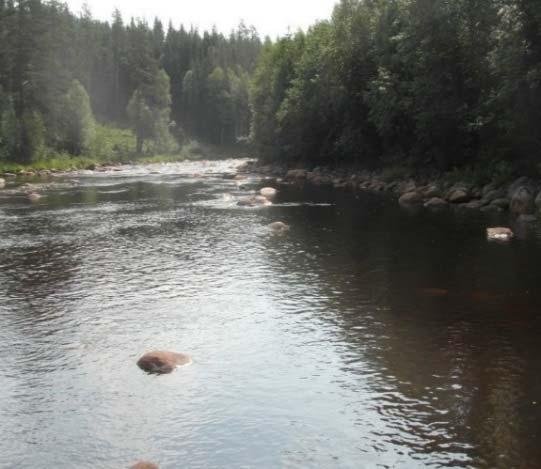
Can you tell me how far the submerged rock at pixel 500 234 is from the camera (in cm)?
2572

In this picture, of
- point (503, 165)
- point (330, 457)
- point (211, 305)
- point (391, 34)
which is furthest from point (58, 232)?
point (391, 34)

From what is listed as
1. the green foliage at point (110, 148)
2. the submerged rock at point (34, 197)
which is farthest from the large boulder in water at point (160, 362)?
the green foliage at point (110, 148)

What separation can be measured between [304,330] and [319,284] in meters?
4.32

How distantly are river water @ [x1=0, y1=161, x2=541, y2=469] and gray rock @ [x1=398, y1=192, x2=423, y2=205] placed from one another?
11882mm

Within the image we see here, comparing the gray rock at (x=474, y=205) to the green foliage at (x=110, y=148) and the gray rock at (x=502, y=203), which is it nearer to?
the gray rock at (x=502, y=203)

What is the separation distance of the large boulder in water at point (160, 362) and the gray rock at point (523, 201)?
24341 mm

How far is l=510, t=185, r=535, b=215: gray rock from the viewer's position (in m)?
31.9

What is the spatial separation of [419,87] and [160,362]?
1374 inches

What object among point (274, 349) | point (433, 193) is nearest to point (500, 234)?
point (433, 193)

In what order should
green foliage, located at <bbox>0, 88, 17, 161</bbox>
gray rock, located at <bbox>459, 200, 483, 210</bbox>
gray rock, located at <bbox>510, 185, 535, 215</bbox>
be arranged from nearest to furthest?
gray rock, located at <bbox>510, 185, 535, 215</bbox>
gray rock, located at <bbox>459, 200, 483, 210</bbox>
green foliage, located at <bbox>0, 88, 17, 161</bbox>

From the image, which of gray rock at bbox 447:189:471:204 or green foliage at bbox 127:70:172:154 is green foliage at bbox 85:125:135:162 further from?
gray rock at bbox 447:189:471:204

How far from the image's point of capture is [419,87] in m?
42.4

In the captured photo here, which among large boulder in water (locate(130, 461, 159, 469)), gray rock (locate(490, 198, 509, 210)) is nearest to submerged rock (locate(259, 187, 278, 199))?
gray rock (locate(490, 198, 509, 210))

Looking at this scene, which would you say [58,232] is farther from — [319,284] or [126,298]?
[319,284]
